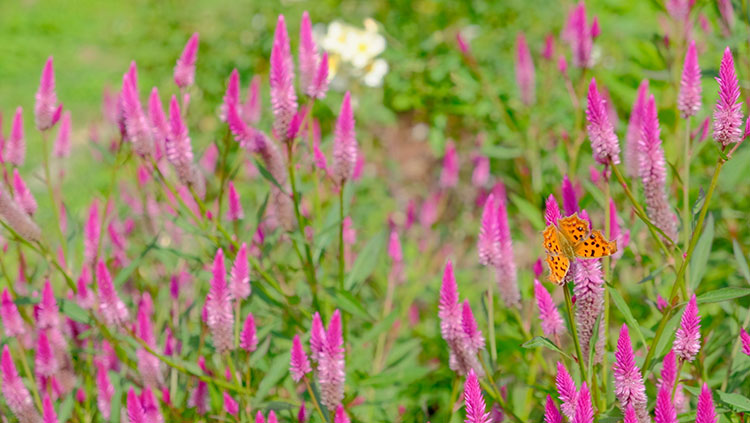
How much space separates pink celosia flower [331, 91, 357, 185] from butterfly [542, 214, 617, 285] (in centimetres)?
67

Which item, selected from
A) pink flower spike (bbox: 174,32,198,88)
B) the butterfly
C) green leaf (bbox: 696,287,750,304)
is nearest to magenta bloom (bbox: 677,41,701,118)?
green leaf (bbox: 696,287,750,304)

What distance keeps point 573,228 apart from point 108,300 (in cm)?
109

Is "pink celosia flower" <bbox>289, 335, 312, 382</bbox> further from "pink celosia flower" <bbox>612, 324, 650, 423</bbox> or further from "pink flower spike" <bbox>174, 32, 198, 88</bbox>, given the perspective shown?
"pink flower spike" <bbox>174, 32, 198, 88</bbox>

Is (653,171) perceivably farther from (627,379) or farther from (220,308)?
(220,308)

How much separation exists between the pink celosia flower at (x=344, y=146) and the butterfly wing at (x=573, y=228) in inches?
26.4

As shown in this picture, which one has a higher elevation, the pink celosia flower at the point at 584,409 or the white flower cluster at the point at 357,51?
the white flower cluster at the point at 357,51

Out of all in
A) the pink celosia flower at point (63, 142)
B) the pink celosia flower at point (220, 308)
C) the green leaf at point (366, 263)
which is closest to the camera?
the pink celosia flower at point (220, 308)

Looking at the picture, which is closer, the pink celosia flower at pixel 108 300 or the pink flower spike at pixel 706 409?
the pink flower spike at pixel 706 409

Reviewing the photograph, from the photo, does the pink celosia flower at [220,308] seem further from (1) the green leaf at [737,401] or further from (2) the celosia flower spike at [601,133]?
(1) the green leaf at [737,401]

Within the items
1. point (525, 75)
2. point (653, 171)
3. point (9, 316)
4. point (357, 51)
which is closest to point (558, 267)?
point (653, 171)

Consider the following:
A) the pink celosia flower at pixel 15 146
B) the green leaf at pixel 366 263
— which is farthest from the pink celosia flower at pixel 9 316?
the green leaf at pixel 366 263

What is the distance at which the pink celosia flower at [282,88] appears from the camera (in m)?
1.75

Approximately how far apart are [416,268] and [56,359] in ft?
5.21

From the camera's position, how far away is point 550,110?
11.1 feet
